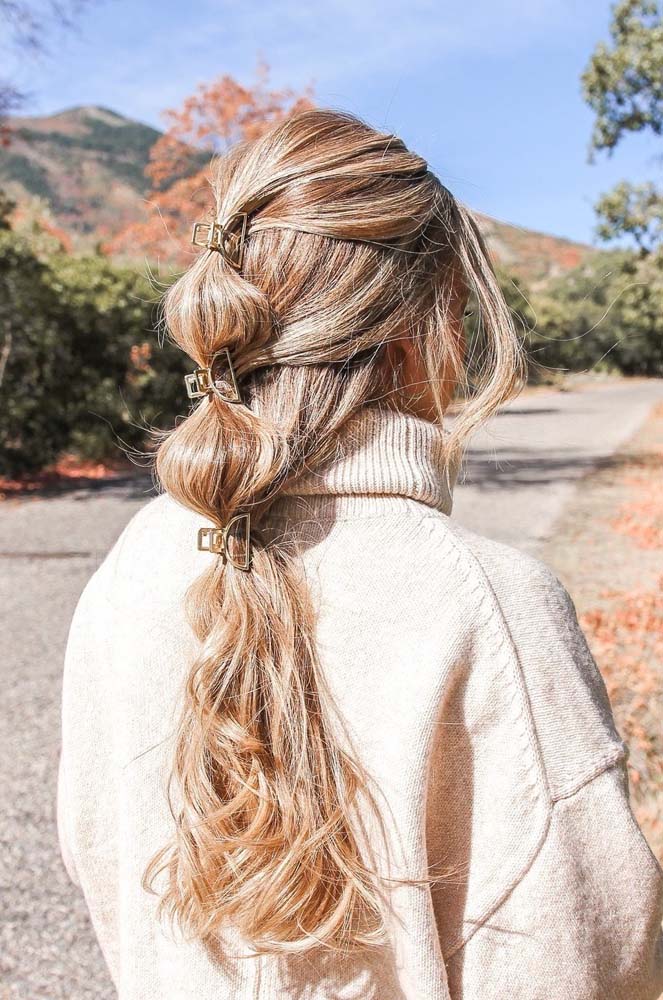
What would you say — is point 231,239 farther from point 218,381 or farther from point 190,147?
point 190,147

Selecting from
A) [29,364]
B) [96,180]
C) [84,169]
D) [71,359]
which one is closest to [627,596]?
[29,364]

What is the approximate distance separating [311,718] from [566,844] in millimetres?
320

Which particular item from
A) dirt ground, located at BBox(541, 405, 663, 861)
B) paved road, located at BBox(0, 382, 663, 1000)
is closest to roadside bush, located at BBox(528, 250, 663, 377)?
paved road, located at BBox(0, 382, 663, 1000)

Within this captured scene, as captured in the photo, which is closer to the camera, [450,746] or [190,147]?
[450,746]

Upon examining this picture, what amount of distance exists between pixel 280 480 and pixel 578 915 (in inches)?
23.5

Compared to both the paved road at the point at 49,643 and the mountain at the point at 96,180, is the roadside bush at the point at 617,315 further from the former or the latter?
the mountain at the point at 96,180

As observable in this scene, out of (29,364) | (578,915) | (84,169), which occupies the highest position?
(84,169)

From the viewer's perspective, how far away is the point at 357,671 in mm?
1017

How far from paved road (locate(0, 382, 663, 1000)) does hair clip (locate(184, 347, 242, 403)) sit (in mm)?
447

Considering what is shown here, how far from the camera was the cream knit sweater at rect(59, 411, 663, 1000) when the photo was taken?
0.94 metres

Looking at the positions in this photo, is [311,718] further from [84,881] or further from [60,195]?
[60,195]

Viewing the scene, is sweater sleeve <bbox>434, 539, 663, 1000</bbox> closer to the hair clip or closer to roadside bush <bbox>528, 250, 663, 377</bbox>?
the hair clip

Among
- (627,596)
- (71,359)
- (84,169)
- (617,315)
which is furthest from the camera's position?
(84,169)

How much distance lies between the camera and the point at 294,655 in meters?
1.02
